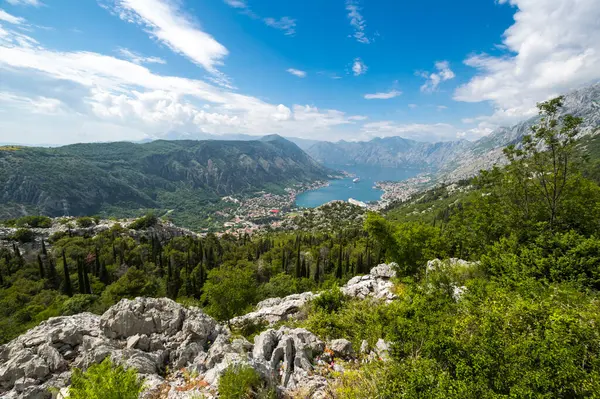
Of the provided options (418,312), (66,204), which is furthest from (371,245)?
(66,204)

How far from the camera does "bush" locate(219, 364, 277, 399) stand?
34.7 ft

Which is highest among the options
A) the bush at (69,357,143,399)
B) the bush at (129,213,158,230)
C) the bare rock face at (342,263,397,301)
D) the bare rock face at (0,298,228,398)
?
the bush at (69,357,143,399)

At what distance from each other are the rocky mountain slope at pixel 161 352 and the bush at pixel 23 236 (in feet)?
273

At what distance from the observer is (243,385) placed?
35.5 ft

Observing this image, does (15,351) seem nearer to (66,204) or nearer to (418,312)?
(418,312)

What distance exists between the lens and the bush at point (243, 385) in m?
10.6

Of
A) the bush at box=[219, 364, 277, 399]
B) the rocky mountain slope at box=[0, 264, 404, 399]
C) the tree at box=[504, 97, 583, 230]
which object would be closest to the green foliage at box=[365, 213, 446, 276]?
the tree at box=[504, 97, 583, 230]

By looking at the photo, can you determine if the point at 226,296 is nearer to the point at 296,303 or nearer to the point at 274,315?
the point at 274,315

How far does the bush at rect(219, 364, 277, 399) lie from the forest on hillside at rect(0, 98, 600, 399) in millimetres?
3390

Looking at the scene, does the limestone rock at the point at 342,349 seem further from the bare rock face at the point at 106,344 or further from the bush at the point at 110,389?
the bush at the point at 110,389

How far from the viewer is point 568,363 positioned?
28.1 feet

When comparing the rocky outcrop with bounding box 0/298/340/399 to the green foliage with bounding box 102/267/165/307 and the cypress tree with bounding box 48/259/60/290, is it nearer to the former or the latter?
the green foliage with bounding box 102/267/165/307

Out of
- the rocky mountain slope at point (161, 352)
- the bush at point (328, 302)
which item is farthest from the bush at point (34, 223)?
the bush at point (328, 302)

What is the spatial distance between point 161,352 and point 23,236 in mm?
92218
